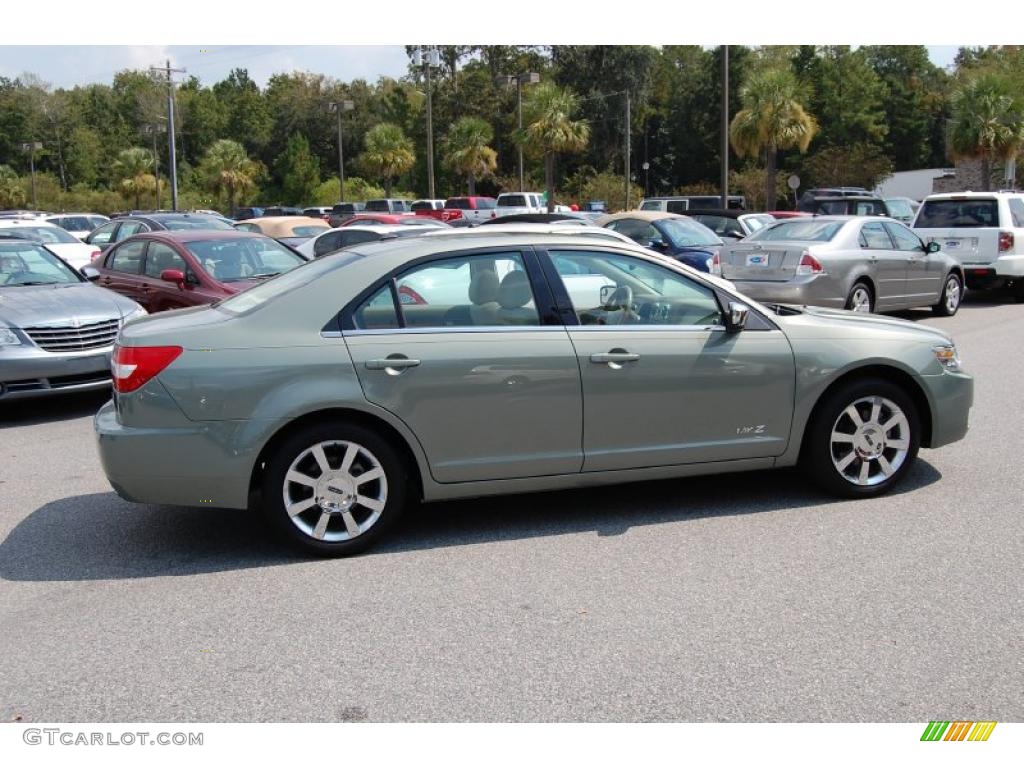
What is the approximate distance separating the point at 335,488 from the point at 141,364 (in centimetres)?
110

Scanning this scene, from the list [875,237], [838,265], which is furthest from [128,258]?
[875,237]

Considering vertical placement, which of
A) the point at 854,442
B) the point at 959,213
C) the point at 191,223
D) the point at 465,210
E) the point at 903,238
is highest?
the point at 465,210

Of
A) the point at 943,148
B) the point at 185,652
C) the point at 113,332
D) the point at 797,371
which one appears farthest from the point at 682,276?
the point at 943,148

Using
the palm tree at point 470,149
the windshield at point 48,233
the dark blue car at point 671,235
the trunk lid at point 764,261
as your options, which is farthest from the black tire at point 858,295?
the palm tree at point 470,149

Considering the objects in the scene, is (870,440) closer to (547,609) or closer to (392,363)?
(547,609)

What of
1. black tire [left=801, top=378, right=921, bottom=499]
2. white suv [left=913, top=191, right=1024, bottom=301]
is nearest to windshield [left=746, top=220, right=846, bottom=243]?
white suv [left=913, top=191, right=1024, bottom=301]

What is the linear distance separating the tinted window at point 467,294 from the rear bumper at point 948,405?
2432 mm

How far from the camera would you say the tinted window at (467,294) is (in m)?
5.27

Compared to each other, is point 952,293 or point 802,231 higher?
point 802,231

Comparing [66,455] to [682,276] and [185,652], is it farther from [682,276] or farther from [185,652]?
[682,276]

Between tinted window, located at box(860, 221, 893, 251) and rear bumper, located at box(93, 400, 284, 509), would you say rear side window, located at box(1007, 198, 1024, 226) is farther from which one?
rear bumper, located at box(93, 400, 284, 509)

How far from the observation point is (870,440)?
5883mm

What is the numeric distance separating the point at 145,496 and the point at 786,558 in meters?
3.10

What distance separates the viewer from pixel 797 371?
566cm
